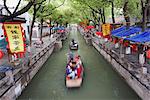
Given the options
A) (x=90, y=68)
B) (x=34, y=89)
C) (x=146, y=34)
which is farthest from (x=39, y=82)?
(x=146, y=34)

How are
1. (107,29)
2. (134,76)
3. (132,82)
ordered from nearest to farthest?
(134,76) → (132,82) → (107,29)

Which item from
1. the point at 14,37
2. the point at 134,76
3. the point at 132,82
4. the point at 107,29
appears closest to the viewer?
the point at 134,76

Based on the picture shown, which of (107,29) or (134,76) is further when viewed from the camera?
(107,29)

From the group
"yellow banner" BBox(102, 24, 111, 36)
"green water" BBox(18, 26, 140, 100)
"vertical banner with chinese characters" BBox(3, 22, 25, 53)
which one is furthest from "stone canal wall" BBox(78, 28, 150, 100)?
"vertical banner with chinese characters" BBox(3, 22, 25, 53)

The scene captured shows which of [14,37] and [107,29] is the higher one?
[107,29]

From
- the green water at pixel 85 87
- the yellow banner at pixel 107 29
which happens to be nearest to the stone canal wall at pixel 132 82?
the green water at pixel 85 87

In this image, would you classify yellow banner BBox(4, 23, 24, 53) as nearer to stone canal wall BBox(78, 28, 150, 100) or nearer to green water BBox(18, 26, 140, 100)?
green water BBox(18, 26, 140, 100)

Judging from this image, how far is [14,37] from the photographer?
18.8 metres

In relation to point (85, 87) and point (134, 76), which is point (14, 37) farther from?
point (134, 76)

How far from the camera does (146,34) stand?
20156mm

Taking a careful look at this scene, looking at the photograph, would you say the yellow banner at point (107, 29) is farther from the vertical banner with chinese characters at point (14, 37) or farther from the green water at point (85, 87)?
the vertical banner with chinese characters at point (14, 37)

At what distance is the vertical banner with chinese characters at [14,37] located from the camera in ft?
59.9

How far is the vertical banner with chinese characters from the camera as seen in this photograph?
1825 cm

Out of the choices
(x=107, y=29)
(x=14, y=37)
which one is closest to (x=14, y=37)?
(x=14, y=37)
